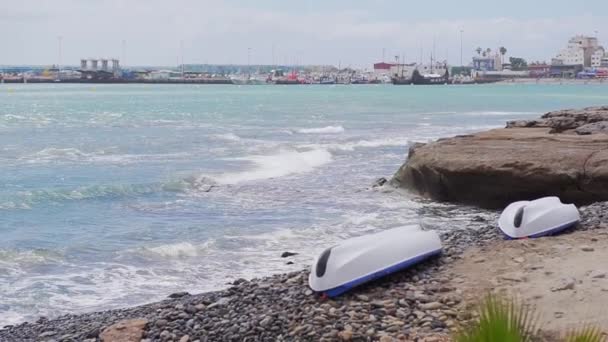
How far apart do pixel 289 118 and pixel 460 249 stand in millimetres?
48214

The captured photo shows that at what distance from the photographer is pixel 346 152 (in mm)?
31953

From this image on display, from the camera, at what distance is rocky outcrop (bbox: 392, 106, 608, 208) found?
15539 millimetres

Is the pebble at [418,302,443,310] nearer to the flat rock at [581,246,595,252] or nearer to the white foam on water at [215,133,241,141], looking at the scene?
the flat rock at [581,246,595,252]

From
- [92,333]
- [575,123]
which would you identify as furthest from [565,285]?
[575,123]

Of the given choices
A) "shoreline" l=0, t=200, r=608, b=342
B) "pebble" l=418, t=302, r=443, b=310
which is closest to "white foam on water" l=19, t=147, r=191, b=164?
"shoreline" l=0, t=200, r=608, b=342

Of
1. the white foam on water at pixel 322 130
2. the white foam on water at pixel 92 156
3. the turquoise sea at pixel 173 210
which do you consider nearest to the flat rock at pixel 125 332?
the turquoise sea at pixel 173 210

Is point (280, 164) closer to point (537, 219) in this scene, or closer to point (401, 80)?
point (537, 219)

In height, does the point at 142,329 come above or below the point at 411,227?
below

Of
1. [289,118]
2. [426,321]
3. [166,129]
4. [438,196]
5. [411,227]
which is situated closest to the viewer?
[426,321]

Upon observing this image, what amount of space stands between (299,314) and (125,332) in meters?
1.64

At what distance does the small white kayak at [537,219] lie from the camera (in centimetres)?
1047

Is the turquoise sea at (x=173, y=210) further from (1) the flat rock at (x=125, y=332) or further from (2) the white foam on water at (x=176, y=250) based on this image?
(1) the flat rock at (x=125, y=332)

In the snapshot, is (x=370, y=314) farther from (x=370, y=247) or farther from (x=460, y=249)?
(x=460, y=249)

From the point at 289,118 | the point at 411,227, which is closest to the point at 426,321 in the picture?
the point at 411,227
